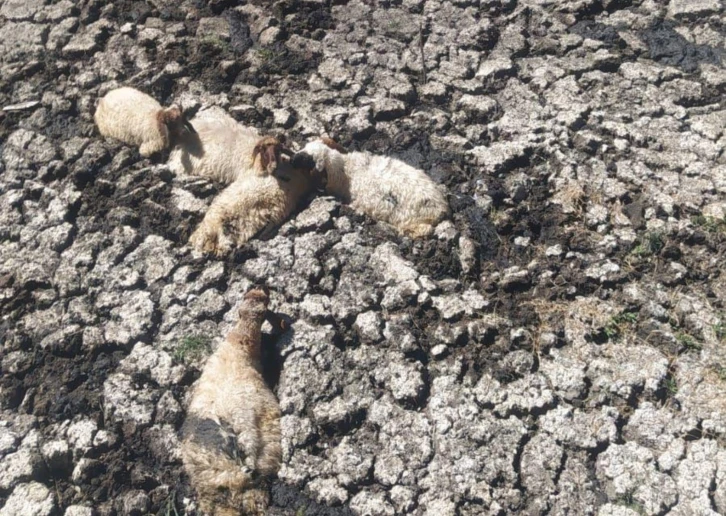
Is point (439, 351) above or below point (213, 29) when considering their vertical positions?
below

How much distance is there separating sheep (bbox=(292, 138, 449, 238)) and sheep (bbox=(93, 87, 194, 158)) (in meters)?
1.11

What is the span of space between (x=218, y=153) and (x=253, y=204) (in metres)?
0.66

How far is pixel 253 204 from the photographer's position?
5812 mm

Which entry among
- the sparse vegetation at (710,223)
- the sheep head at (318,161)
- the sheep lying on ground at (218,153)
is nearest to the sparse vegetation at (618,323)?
the sparse vegetation at (710,223)

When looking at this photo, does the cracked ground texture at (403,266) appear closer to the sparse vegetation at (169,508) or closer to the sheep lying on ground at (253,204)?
the sparse vegetation at (169,508)

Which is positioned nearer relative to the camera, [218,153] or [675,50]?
[218,153]

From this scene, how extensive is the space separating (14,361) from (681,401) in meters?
4.29

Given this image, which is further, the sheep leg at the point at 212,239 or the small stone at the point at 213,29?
the small stone at the point at 213,29

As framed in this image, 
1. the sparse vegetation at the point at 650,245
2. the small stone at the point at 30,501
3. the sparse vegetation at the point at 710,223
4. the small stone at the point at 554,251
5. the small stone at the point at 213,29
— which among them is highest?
the small stone at the point at 213,29

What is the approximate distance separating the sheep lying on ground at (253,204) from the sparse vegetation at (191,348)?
74 centimetres

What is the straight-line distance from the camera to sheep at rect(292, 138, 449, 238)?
575 centimetres

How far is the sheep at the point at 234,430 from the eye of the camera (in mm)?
4527

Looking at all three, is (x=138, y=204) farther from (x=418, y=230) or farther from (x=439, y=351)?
(x=439, y=351)

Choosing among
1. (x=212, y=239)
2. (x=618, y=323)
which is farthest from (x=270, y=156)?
(x=618, y=323)
